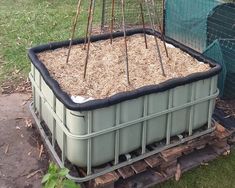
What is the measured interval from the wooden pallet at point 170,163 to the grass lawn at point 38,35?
0.26 ft

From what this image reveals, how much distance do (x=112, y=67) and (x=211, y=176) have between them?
1348mm

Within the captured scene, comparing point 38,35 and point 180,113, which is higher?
point 180,113

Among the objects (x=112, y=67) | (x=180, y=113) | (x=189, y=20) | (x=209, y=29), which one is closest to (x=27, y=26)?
(x=189, y=20)

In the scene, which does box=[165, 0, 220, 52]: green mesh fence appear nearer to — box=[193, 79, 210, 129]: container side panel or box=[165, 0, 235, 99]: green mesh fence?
box=[165, 0, 235, 99]: green mesh fence

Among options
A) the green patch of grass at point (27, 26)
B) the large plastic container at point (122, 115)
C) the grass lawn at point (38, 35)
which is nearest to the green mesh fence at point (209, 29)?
the large plastic container at point (122, 115)

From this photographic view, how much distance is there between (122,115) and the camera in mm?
3195

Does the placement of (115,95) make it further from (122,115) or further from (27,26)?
(27,26)

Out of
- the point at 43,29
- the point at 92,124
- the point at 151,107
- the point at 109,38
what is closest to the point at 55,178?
the point at 92,124

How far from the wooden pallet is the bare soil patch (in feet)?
2.09

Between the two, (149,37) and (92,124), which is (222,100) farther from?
(92,124)

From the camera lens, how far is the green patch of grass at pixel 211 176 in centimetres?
355

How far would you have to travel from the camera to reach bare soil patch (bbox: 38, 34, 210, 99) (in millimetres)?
3430

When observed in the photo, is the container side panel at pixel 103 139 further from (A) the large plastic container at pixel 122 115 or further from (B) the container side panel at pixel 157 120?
(B) the container side panel at pixel 157 120

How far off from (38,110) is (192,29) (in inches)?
86.1
